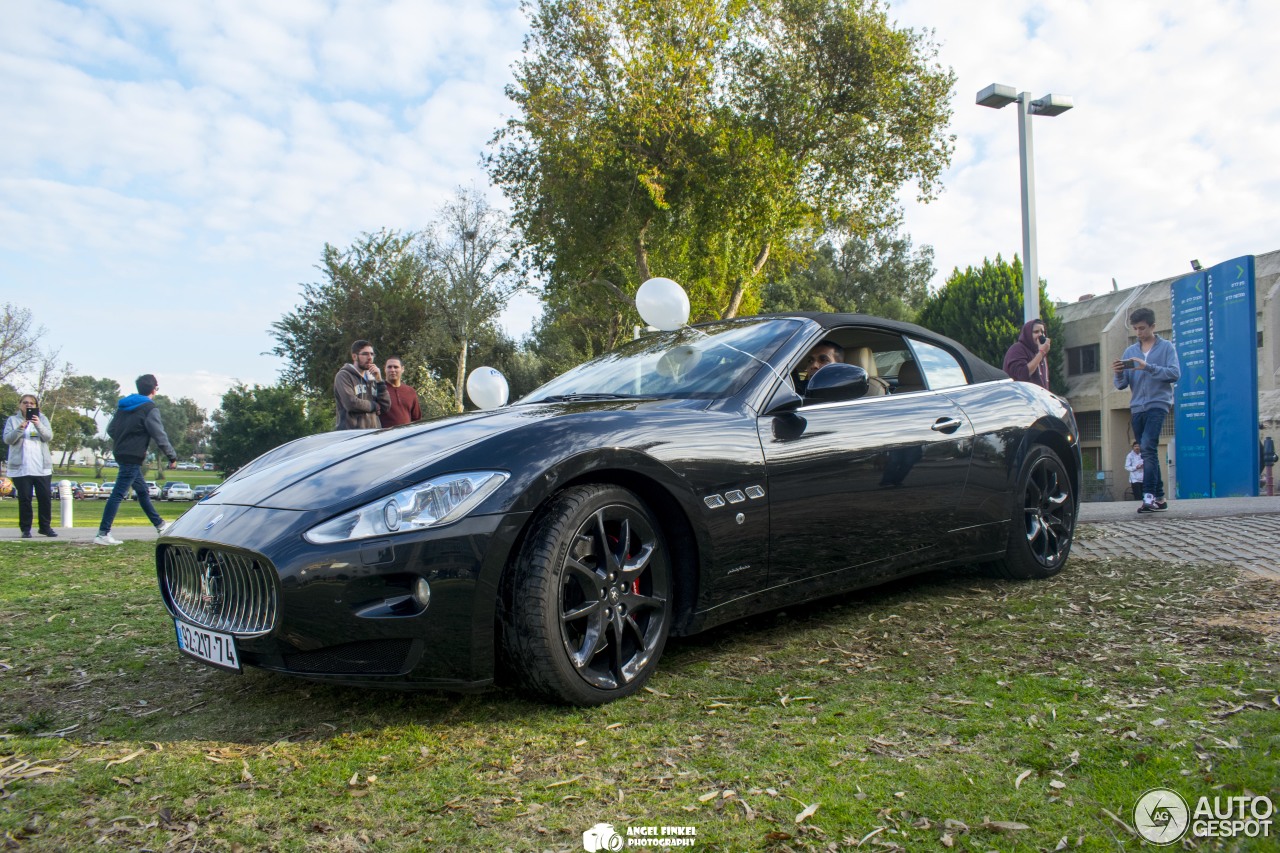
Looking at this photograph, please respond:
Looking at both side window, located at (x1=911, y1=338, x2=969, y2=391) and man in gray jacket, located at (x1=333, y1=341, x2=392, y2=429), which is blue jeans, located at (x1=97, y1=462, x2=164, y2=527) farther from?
side window, located at (x1=911, y1=338, x2=969, y2=391)

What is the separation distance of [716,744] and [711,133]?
62.0 ft

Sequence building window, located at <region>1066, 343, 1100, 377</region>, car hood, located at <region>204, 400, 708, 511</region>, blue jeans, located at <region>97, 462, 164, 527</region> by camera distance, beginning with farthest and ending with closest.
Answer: building window, located at <region>1066, 343, 1100, 377</region> → blue jeans, located at <region>97, 462, 164, 527</region> → car hood, located at <region>204, 400, 708, 511</region>

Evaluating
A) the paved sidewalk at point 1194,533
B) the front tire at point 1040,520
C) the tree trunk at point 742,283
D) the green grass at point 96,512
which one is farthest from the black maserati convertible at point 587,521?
the tree trunk at point 742,283

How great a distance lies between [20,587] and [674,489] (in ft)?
16.2

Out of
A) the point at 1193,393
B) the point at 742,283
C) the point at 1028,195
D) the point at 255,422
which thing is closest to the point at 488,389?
the point at 1028,195

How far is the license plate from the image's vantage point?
8.67 ft

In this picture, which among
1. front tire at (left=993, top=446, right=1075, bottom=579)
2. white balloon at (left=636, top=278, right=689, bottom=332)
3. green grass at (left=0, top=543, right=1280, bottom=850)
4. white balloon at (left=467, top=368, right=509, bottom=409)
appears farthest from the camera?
white balloon at (left=636, top=278, right=689, bottom=332)

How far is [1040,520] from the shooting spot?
486 cm

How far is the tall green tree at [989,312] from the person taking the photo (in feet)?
121

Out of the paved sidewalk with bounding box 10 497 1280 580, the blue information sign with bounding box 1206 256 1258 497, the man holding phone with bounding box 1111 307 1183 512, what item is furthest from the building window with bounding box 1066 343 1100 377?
the man holding phone with bounding box 1111 307 1183 512

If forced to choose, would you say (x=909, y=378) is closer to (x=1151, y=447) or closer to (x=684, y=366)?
(x=684, y=366)

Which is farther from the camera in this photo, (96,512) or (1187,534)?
(96,512)

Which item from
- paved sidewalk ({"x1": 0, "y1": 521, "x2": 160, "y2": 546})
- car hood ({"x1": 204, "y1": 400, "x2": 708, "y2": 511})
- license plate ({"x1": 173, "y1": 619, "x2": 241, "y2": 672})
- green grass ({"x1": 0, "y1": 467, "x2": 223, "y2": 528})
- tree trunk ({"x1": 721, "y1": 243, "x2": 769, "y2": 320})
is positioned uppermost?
tree trunk ({"x1": 721, "y1": 243, "x2": 769, "y2": 320})

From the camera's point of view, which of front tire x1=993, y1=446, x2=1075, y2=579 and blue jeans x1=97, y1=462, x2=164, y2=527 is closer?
front tire x1=993, y1=446, x2=1075, y2=579
